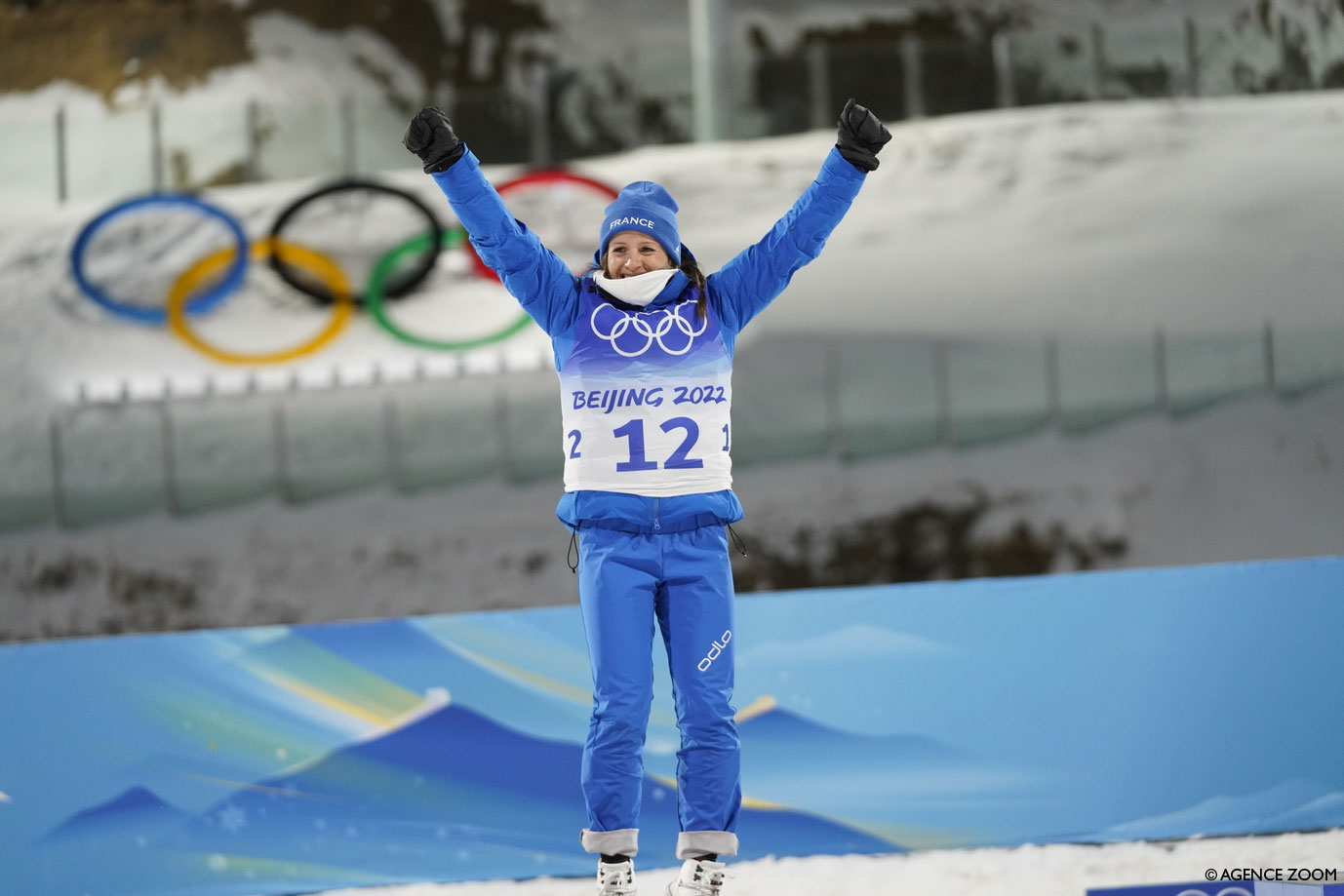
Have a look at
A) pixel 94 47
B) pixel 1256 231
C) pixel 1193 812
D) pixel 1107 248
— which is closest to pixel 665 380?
pixel 1193 812

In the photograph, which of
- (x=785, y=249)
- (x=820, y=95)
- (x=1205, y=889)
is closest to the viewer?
(x=785, y=249)

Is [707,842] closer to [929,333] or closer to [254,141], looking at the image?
[929,333]

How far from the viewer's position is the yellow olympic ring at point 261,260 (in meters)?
4.83

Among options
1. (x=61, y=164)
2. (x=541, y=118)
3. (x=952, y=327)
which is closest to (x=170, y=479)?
(x=61, y=164)

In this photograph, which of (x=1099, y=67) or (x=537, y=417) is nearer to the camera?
(x=537, y=417)

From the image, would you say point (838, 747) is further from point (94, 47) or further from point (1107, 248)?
point (94, 47)

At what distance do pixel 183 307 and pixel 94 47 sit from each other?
4.34ft

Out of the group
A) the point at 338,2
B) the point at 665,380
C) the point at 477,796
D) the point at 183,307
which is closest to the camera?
the point at 665,380

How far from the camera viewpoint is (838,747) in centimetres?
277

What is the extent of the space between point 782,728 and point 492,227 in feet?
4.85

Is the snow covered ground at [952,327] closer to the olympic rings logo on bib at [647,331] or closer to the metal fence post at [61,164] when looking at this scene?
the metal fence post at [61,164]

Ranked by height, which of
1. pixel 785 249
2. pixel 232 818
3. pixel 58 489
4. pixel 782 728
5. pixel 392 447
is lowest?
pixel 232 818

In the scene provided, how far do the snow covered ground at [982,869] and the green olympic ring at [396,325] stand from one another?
2.63m

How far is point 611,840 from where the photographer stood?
179 cm
